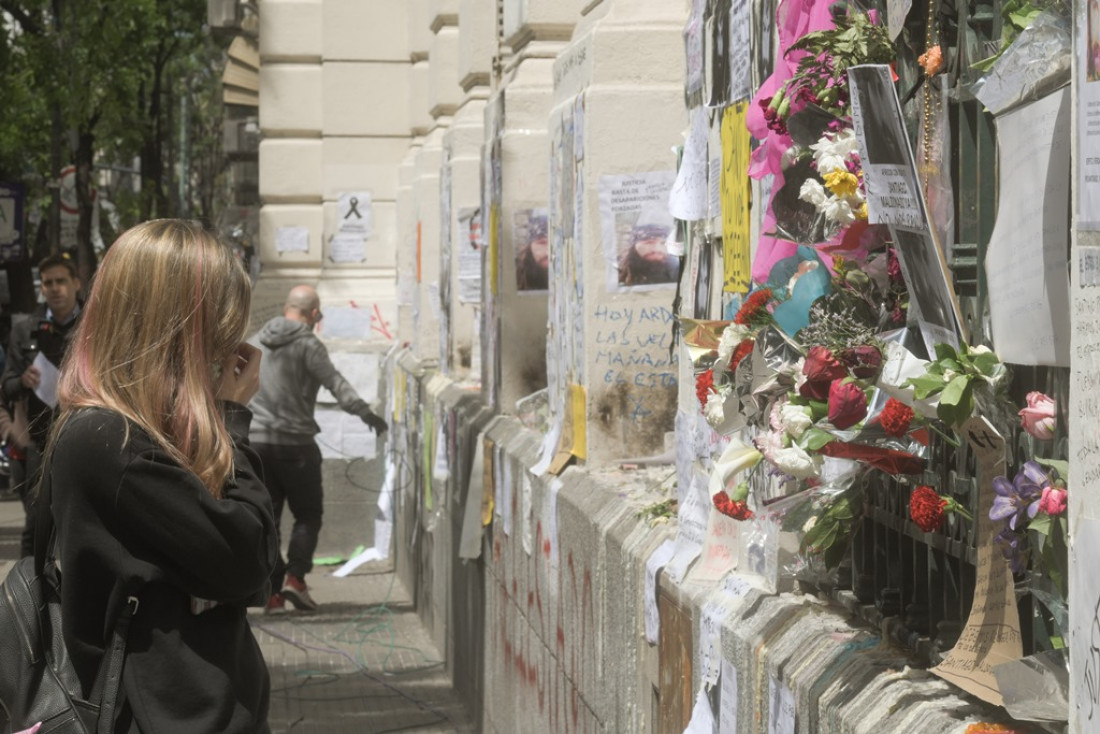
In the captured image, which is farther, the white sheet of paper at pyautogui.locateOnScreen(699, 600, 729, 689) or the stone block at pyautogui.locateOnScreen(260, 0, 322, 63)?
the stone block at pyautogui.locateOnScreen(260, 0, 322, 63)

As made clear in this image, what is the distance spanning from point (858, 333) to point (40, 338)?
7.37 m

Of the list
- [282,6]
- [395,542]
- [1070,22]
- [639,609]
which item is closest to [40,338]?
[395,542]

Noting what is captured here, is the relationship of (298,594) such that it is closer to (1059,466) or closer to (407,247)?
(407,247)

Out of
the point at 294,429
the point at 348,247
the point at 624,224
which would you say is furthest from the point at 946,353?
the point at 348,247

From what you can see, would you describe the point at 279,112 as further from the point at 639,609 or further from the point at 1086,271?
the point at 1086,271

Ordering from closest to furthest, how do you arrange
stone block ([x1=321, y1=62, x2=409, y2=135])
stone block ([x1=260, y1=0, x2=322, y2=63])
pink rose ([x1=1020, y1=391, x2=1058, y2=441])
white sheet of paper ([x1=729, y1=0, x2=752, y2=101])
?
pink rose ([x1=1020, y1=391, x2=1058, y2=441]) < white sheet of paper ([x1=729, y1=0, x2=752, y2=101]) < stone block ([x1=321, y1=62, x2=409, y2=135]) < stone block ([x1=260, y1=0, x2=322, y2=63])

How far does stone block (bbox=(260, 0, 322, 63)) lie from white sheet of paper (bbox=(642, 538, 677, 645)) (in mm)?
12150

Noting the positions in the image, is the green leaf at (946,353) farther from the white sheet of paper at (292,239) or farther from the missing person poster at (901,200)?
the white sheet of paper at (292,239)

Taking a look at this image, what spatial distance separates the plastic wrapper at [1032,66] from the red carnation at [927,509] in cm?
49

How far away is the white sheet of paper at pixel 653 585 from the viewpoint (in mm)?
4098

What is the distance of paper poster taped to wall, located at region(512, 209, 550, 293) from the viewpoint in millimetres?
7531

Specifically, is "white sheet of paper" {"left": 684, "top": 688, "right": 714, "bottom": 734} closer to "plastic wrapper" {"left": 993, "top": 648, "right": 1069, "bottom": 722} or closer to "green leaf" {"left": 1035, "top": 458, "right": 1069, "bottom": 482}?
"plastic wrapper" {"left": 993, "top": 648, "right": 1069, "bottom": 722}

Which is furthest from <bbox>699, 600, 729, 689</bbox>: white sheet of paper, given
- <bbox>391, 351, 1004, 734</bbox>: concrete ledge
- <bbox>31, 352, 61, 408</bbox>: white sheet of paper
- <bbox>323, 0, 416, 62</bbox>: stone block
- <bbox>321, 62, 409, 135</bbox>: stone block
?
<bbox>321, 62, 409, 135</bbox>: stone block

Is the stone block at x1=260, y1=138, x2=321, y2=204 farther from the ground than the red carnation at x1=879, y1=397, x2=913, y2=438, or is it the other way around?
the stone block at x1=260, y1=138, x2=321, y2=204
